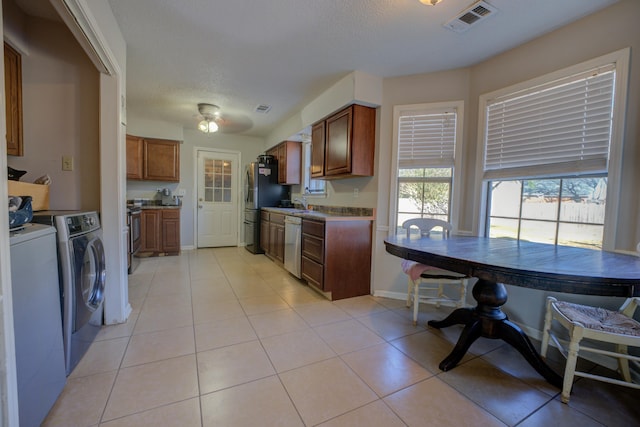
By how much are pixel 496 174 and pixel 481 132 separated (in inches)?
17.2

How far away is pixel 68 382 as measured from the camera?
1519 millimetres

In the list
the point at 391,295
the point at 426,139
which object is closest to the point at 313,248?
the point at 391,295

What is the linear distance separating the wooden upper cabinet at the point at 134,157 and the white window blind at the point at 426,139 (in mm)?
4325

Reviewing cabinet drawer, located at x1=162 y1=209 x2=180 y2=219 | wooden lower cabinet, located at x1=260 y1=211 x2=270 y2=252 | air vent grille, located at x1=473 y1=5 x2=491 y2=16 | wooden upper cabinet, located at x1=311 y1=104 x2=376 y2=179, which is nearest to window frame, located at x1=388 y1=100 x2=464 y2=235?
wooden upper cabinet, located at x1=311 y1=104 x2=376 y2=179

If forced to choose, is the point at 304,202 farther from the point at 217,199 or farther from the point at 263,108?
the point at 217,199

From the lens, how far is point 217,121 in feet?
14.8

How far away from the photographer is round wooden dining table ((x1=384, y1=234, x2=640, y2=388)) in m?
1.19

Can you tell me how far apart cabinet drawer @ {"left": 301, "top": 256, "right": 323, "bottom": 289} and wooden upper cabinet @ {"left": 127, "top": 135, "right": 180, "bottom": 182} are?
3.21 meters

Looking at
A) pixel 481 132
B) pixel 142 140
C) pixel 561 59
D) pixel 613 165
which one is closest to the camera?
pixel 613 165

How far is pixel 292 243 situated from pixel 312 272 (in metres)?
0.63

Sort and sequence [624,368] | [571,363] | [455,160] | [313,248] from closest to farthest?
[571,363], [624,368], [455,160], [313,248]

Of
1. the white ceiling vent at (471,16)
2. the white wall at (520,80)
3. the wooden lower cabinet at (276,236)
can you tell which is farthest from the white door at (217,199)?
the white ceiling vent at (471,16)

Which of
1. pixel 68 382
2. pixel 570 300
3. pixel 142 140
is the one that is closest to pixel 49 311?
pixel 68 382

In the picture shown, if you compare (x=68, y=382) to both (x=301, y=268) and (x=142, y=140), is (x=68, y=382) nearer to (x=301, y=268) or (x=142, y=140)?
(x=301, y=268)
